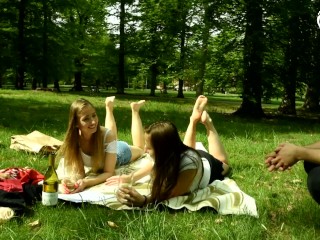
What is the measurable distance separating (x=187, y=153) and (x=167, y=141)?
12.4 inches

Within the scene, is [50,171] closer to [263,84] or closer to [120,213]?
[120,213]

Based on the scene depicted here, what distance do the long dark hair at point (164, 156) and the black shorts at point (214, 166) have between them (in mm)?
1041

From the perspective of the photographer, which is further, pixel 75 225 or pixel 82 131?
pixel 82 131

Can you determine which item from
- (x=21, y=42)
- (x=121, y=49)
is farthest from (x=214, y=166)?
(x=121, y=49)

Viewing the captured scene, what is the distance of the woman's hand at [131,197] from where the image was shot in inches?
168

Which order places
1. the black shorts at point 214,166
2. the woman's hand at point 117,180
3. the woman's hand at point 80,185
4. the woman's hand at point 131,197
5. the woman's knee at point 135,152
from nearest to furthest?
the woman's hand at point 131,197 → the woman's hand at point 80,185 → the woman's hand at point 117,180 → the black shorts at point 214,166 → the woman's knee at point 135,152

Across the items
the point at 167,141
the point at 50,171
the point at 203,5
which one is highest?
the point at 203,5

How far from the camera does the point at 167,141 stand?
4.30 metres

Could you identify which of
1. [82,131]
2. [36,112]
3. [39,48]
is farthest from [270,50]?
[39,48]

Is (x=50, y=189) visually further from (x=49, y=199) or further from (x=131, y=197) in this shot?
(x=131, y=197)

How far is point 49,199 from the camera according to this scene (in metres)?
4.29

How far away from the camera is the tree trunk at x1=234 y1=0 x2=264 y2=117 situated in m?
14.8

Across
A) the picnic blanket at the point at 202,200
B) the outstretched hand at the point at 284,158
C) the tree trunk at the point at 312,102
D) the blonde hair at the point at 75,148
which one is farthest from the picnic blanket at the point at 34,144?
the tree trunk at the point at 312,102

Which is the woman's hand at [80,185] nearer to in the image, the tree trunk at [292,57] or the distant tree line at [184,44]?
the distant tree line at [184,44]
